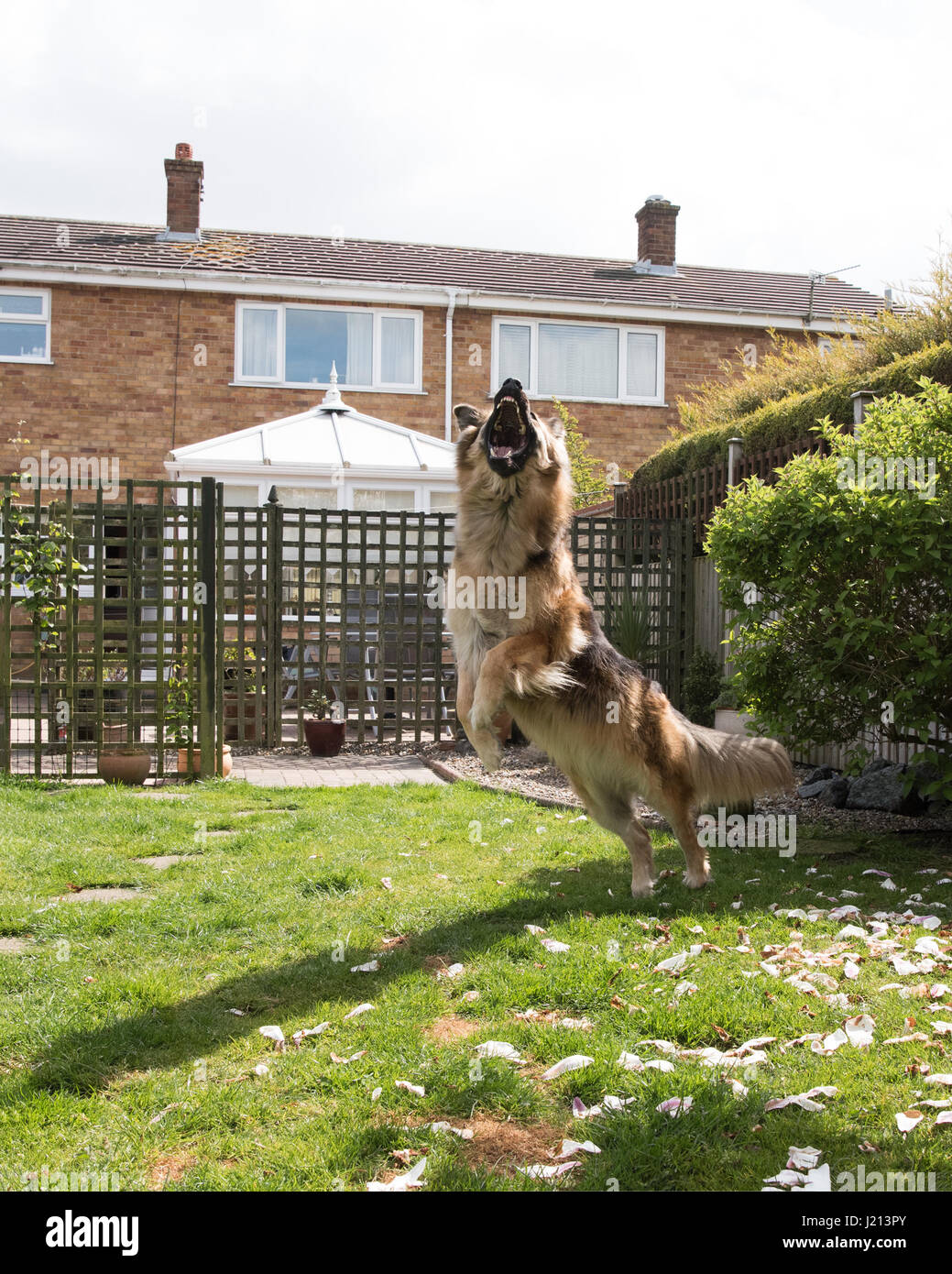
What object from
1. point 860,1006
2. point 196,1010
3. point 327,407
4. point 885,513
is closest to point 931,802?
point 885,513

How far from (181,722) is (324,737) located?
2.03 metres

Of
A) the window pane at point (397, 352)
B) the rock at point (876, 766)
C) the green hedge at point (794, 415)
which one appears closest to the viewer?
the rock at point (876, 766)

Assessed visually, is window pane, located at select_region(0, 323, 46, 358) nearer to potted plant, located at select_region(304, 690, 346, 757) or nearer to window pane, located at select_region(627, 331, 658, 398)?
potted plant, located at select_region(304, 690, 346, 757)

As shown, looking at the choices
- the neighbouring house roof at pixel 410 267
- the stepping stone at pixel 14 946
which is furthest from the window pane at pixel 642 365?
the stepping stone at pixel 14 946

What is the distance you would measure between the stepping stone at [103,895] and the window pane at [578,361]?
14.9 metres

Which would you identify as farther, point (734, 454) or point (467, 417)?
point (734, 454)

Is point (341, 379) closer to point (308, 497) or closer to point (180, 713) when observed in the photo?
point (308, 497)

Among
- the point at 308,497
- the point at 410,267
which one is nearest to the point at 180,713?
the point at 308,497

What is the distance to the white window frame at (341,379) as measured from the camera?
1792 cm

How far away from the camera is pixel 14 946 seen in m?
4.38

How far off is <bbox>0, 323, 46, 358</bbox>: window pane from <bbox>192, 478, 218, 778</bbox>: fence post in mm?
10216

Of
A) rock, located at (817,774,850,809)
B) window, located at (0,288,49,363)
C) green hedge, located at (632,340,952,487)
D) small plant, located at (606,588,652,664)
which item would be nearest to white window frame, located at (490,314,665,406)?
green hedge, located at (632,340,952,487)

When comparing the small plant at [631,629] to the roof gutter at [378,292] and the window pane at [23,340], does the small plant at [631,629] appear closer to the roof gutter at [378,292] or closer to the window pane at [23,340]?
the roof gutter at [378,292]

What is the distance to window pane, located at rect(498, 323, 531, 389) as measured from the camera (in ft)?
61.8
